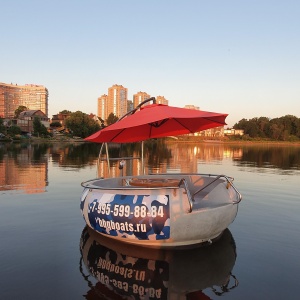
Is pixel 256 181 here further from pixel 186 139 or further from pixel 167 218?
pixel 186 139

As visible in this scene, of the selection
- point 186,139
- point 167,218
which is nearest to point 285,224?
point 167,218

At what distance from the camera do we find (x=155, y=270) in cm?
657

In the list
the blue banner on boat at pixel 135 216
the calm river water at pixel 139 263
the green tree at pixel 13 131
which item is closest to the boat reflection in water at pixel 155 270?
the calm river water at pixel 139 263

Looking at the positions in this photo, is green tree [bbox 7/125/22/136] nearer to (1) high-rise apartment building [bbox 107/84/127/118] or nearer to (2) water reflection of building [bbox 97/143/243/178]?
(2) water reflection of building [bbox 97/143/243/178]

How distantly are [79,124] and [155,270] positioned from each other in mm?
117861

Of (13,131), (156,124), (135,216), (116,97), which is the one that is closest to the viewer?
(135,216)

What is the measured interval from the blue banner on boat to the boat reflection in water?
0.53 metres

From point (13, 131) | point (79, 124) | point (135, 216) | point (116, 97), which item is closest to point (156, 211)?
A: point (135, 216)

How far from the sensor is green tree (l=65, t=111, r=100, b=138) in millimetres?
120500

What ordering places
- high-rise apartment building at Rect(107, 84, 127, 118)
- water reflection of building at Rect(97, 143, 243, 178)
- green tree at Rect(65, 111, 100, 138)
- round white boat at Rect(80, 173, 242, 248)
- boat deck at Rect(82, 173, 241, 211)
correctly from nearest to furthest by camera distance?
round white boat at Rect(80, 173, 242, 248), boat deck at Rect(82, 173, 241, 211), water reflection of building at Rect(97, 143, 243, 178), green tree at Rect(65, 111, 100, 138), high-rise apartment building at Rect(107, 84, 127, 118)

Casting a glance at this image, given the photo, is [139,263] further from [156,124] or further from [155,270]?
[156,124]

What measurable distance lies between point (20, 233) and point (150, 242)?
4.19 m

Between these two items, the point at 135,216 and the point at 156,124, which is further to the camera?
the point at 156,124

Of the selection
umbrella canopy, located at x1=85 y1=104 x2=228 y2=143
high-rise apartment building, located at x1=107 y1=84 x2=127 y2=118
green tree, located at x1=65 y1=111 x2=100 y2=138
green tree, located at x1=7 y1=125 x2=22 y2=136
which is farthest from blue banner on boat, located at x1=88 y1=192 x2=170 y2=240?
high-rise apartment building, located at x1=107 y1=84 x2=127 y2=118
